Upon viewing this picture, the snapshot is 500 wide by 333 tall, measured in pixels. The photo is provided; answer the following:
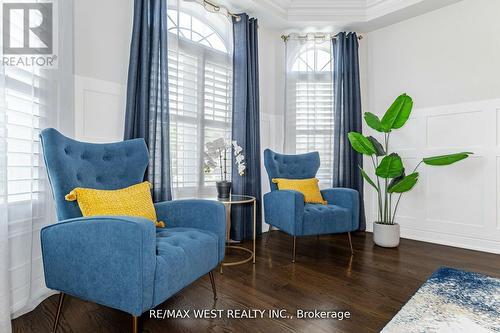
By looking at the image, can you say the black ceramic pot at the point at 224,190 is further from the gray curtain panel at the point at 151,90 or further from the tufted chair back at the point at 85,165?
the tufted chair back at the point at 85,165

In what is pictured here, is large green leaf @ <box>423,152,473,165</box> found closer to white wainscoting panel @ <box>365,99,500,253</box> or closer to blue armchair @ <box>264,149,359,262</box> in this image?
white wainscoting panel @ <box>365,99,500,253</box>

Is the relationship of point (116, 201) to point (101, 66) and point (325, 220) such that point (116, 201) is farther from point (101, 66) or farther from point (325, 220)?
point (325, 220)

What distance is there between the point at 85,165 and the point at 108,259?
2.30 ft

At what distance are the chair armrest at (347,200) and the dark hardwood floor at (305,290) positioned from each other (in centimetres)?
35

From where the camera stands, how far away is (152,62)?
231cm

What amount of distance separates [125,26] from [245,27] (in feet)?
4.46

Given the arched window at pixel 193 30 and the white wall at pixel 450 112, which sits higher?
the arched window at pixel 193 30

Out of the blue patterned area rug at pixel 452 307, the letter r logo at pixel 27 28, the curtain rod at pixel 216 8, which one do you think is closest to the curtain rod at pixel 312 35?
the curtain rod at pixel 216 8

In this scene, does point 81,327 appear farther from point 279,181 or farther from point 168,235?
point 279,181

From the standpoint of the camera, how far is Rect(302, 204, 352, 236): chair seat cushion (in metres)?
2.44

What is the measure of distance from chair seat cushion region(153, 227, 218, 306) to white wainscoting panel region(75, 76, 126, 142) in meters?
0.98

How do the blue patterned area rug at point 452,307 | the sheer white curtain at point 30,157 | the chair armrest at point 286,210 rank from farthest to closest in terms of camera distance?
the chair armrest at point 286,210
the sheer white curtain at point 30,157
the blue patterned area rug at point 452,307

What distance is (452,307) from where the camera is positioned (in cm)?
157

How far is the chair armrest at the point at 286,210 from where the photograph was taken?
2396 millimetres
